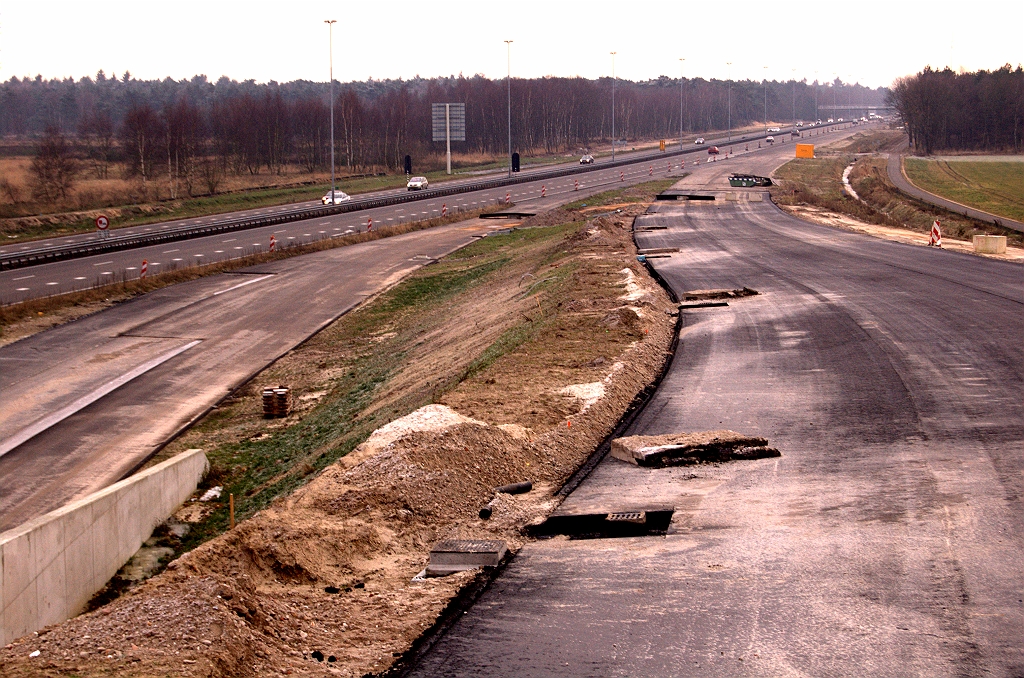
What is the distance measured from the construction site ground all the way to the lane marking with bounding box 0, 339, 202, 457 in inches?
132

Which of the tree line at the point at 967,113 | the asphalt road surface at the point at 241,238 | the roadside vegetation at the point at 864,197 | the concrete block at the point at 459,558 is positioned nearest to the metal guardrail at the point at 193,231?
the asphalt road surface at the point at 241,238

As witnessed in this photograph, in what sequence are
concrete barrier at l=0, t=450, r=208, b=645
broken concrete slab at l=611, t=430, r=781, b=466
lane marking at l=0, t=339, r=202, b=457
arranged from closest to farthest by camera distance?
concrete barrier at l=0, t=450, r=208, b=645
broken concrete slab at l=611, t=430, r=781, b=466
lane marking at l=0, t=339, r=202, b=457

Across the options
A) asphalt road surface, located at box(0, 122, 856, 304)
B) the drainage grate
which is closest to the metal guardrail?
asphalt road surface, located at box(0, 122, 856, 304)

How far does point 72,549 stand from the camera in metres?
12.4

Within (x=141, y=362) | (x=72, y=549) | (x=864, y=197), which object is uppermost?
(x=864, y=197)

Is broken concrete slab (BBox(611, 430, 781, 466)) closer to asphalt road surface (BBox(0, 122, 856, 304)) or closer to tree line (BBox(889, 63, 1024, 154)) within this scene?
asphalt road surface (BBox(0, 122, 856, 304))

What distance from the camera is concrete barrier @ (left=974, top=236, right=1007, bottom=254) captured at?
38.2 m

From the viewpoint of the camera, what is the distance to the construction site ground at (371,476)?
330 inches

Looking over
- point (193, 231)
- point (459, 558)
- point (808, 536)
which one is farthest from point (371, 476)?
A: point (193, 231)

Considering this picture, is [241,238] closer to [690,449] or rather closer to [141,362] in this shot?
A: [141,362]

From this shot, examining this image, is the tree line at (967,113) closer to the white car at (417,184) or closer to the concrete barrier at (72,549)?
the white car at (417,184)

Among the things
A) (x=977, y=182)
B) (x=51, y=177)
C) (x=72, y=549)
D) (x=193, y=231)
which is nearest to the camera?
(x=72, y=549)

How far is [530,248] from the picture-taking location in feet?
159

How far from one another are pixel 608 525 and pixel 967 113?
536ft
